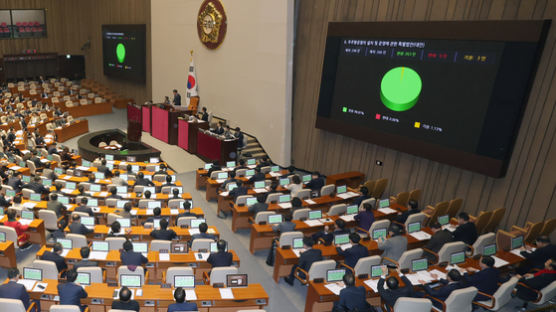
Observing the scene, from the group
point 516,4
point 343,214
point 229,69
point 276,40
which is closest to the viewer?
point 516,4

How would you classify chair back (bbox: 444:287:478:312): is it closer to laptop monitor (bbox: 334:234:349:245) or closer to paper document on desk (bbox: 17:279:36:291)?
laptop monitor (bbox: 334:234:349:245)

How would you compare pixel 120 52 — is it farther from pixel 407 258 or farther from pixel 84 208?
pixel 407 258

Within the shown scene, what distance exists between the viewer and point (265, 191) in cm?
1242

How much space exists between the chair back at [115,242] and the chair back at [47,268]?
1.23m

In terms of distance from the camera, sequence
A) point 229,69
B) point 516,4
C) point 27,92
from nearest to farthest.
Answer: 1. point 516,4
2. point 229,69
3. point 27,92

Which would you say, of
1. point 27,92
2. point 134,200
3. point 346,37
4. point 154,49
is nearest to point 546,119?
point 346,37

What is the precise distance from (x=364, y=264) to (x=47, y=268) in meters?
5.90

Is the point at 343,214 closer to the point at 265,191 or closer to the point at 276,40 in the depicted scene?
the point at 265,191

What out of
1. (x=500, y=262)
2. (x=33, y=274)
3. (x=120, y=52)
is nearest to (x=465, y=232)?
(x=500, y=262)

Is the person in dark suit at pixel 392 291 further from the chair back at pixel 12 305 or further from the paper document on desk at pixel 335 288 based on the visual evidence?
the chair back at pixel 12 305

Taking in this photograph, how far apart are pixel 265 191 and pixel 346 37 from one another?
6058 millimetres

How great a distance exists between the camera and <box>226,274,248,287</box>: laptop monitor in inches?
281

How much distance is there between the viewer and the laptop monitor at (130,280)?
22.9 ft

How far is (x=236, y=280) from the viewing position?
7188 mm
